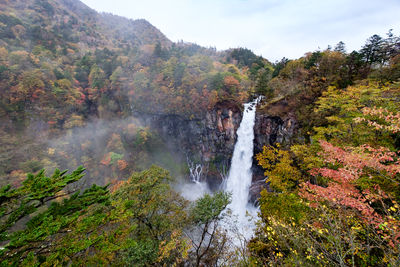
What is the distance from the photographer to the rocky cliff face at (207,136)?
70.6 ft

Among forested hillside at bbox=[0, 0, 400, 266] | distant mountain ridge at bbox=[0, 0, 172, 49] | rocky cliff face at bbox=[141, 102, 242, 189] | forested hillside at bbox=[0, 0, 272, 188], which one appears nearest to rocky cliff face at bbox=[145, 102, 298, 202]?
rocky cliff face at bbox=[141, 102, 242, 189]

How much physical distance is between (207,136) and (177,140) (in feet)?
20.9

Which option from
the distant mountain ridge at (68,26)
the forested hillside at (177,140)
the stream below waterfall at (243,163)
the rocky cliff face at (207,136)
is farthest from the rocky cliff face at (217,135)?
the distant mountain ridge at (68,26)

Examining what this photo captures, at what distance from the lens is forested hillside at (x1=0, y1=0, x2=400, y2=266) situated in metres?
5.41

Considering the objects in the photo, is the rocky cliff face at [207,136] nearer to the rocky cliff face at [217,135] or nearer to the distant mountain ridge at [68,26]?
the rocky cliff face at [217,135]

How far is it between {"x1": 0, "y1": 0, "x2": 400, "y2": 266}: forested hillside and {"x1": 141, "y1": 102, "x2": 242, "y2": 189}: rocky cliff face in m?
0.19

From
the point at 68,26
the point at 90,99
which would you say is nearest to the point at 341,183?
the point at 90,99

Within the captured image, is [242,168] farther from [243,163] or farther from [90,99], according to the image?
[90,99]

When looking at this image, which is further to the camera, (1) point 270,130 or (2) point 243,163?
(2) point 243,163

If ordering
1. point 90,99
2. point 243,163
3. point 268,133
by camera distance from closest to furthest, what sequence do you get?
point 268,133
point 243,163
point 90,99

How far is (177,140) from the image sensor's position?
1071 inches

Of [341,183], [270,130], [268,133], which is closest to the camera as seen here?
[341,183]

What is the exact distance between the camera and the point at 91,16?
220ft

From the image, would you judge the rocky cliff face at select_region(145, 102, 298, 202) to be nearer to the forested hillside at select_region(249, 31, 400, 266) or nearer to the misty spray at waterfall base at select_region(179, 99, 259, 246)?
the misty spray at waterfall base at select_region(179, 99, 259, 246)
